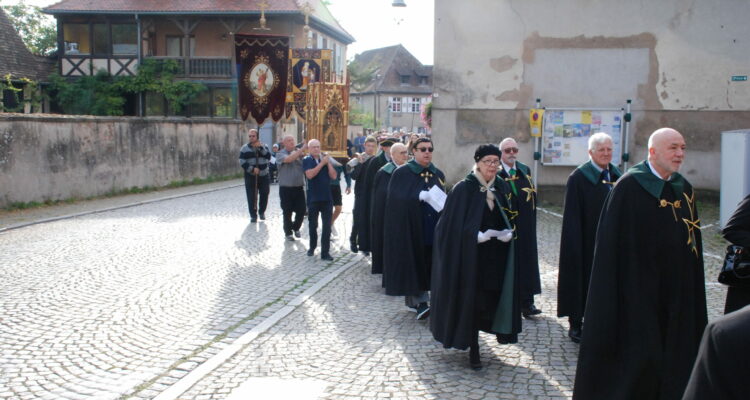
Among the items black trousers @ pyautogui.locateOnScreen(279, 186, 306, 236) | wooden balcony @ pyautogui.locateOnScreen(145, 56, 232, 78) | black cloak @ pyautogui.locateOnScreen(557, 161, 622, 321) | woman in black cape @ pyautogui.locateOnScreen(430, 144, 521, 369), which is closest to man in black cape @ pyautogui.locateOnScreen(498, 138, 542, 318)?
black cloak @ pyautogui.locateOnScreen(557, 161, 622, 321)

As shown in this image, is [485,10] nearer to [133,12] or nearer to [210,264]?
[210,264]

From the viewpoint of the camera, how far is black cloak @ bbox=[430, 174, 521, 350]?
5.79m

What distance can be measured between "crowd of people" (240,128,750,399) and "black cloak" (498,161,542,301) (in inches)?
0.6

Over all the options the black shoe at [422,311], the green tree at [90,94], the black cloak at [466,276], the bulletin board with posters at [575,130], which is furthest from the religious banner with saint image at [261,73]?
the green tree at [90,94]

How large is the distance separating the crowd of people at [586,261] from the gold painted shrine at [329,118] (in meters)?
6.39

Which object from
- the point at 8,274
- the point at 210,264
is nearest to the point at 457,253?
the point at 210,264

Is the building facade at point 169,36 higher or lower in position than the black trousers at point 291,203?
higher

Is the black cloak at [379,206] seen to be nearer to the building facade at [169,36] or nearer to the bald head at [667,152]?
the bald head at [667,152]

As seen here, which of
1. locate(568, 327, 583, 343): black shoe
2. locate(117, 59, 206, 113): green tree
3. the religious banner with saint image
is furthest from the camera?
locate(117, 59, 206, 113): green tree

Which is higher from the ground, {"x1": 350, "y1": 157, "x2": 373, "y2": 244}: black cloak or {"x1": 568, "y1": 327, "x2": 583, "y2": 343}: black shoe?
{"x1": 350, "y1": 157, "x2": 373, "y2": 244}: black cloak

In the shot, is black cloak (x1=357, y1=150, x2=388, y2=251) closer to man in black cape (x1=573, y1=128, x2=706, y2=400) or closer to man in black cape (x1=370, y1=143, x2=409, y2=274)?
man in black cape (x1=370, y1=143, x2=409, y2=274)

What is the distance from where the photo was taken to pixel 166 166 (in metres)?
23.6

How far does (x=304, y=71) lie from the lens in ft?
54.7

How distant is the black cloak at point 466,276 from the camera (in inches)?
228
